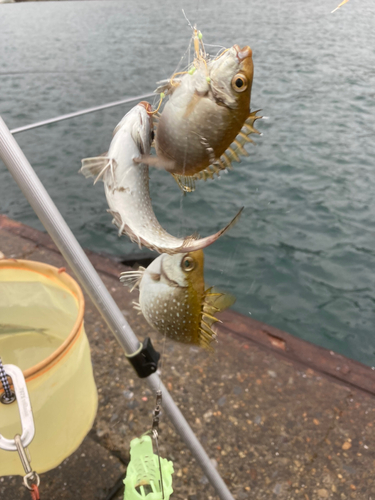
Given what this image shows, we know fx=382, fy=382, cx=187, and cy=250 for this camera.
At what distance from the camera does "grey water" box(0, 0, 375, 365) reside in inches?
179

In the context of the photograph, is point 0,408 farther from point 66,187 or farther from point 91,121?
point 91,121

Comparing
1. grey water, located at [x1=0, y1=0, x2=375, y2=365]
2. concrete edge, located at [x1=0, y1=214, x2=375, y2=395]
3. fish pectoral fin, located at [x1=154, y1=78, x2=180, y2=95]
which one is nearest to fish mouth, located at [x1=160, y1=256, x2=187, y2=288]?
fish pectoral fin, located at [x1=154, y1=78, x2=180, y2=95]

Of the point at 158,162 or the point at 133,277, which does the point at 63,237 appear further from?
the point at 158,162

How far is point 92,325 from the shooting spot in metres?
3.20

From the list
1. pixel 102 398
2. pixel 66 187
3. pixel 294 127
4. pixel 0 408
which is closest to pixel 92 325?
pixel 102 398

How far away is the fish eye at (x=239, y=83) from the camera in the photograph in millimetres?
750

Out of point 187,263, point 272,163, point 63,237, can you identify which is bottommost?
point 272,163

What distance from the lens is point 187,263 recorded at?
90 centimetres

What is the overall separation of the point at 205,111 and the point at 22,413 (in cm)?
112

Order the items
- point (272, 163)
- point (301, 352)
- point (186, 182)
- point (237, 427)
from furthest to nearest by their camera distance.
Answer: point (272, 163), point (301, 352), point (237, 427), point (186, 182)

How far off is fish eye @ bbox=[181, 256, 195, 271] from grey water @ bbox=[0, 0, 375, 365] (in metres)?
2.02

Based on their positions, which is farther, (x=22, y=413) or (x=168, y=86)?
(x=22, y=413)

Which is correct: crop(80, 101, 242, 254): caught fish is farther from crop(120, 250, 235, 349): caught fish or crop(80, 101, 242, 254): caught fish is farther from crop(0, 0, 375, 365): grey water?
crop(0, 0, 375, 365): grey water

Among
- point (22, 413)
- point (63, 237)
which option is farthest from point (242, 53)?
point (22, 413)
